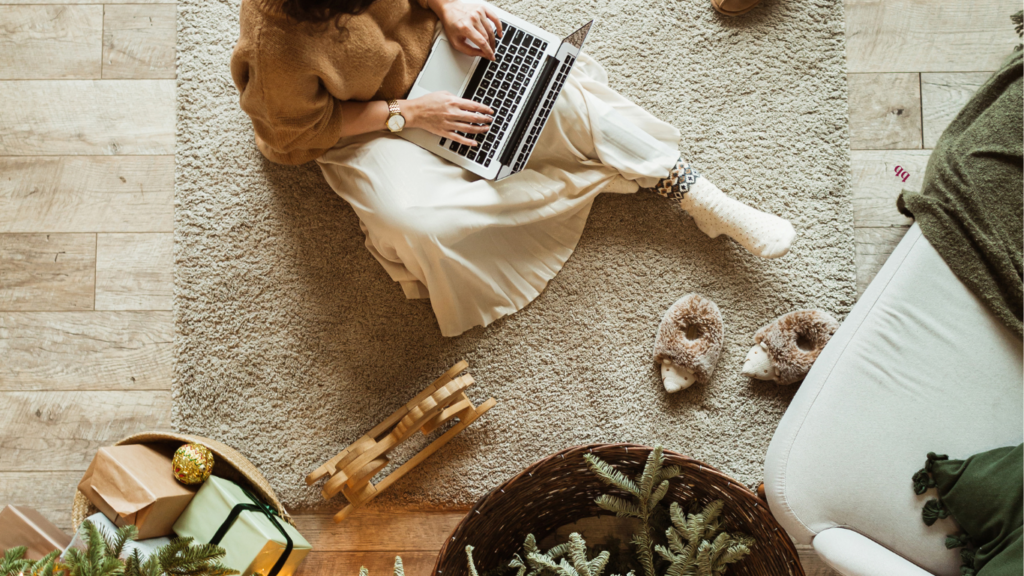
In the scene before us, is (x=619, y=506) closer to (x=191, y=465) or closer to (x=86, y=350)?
(x=191, y=465)

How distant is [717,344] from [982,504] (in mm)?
526

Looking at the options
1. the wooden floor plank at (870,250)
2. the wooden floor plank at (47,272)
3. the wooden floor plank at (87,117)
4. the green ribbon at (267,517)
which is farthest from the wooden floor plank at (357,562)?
the wooden floor plank at (870,250)

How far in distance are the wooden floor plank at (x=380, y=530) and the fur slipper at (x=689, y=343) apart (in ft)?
1.88

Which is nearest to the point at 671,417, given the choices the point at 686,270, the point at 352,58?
the point at 686,270

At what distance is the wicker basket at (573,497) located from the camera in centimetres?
109

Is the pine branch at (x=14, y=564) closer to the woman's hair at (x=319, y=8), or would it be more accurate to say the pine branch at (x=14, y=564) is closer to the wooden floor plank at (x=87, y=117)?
the woman's hair at (x=319, y=8)

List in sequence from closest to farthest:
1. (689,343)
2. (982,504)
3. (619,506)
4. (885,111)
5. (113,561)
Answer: (113,561) < (982,504) < (619,506) < (689,343) < (885,111)

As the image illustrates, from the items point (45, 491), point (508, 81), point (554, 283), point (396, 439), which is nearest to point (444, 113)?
point (508, 81)

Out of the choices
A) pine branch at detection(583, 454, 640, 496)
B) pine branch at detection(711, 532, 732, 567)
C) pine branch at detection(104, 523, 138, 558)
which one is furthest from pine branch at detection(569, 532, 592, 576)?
pine branch at detection(104, 523, 138, 558)

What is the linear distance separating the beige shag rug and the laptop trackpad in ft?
1.14

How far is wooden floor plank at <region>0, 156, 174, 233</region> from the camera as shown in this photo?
4.75ft

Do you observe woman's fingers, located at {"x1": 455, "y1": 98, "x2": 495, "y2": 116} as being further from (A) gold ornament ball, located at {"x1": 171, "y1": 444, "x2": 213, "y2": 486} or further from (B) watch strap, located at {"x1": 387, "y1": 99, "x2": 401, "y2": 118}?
(A) gold ornament ball, located at {"x1": 171, "y1": 444, "x2": 213, "y2": 486}

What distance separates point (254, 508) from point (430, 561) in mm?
423

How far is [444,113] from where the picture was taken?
1164mm
